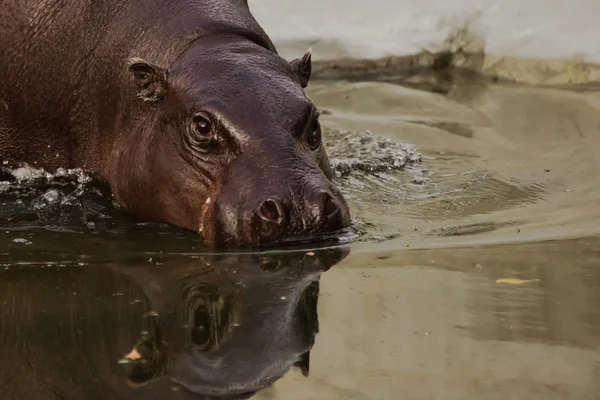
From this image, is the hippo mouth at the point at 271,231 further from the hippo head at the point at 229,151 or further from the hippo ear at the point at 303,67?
the hippo ear at the point at 303,67

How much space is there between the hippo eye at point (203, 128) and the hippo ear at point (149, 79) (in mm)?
354

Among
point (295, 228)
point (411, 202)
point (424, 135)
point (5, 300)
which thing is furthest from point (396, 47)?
point (5, 300)

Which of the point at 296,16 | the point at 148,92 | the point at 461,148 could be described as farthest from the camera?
the point at 296,16

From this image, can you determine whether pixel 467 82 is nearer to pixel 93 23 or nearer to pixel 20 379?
pixel 93 23

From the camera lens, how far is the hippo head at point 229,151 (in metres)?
4.51

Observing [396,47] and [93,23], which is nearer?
[93,23]

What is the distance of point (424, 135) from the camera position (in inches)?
313

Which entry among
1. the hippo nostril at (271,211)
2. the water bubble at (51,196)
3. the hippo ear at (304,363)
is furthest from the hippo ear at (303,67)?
the hippo ear at (304,363)

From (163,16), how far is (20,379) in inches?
117

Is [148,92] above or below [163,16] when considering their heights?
below

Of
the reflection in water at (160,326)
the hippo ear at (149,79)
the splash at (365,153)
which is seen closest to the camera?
the reflection in water at (160,326)

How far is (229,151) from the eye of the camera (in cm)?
480

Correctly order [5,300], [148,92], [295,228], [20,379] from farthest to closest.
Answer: [148,92], [295,228], [5,300], [20,379]

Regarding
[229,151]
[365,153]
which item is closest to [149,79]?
[229,151]
